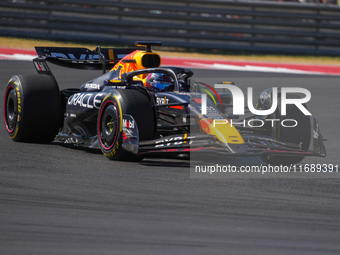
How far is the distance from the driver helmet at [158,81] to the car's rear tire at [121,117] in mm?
756

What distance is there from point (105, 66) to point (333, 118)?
4.34 metres

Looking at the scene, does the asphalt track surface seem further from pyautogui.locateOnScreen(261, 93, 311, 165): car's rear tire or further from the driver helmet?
the driver helmet

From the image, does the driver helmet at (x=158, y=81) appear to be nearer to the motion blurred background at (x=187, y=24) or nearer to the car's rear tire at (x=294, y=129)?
the car's rear tire at (x=294, y=129)

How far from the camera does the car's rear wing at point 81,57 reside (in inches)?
353

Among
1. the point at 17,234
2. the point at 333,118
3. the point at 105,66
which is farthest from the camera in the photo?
the point at 333,118

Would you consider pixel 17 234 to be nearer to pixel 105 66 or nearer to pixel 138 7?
pixel 105 66

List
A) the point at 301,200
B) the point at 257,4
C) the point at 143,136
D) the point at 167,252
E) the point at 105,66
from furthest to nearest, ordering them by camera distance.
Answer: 1. the point at 257,4
2. the point at 105,66
3. the point at 143,136
4. the point at 301,200
5. the point at 167,252

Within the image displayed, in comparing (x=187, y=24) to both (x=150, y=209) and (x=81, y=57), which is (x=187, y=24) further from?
(x=150, y=209)

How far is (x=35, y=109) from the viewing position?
8219 millimetres

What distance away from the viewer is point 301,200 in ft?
18.4

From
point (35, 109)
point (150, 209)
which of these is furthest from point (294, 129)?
point (35, 109)

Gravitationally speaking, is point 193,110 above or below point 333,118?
above

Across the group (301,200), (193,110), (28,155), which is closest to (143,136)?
(193,110)

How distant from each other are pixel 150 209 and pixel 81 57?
15.0ft
